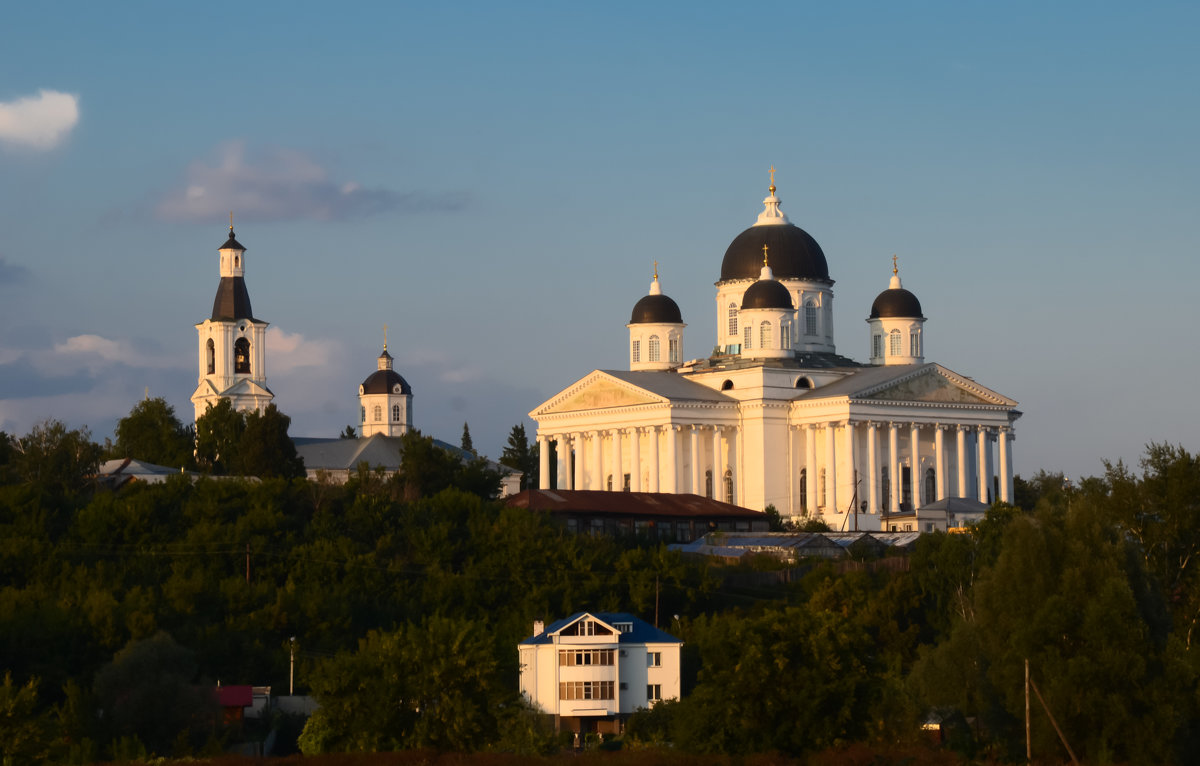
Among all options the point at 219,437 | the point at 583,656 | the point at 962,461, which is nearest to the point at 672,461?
the point at 962,461

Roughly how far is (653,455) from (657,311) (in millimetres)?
9599

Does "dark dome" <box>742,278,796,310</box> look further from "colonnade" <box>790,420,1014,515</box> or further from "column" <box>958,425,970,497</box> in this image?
"column" <box>958,425,970,497</box>

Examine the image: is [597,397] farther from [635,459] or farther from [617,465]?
[635,459]

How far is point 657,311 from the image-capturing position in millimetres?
101688

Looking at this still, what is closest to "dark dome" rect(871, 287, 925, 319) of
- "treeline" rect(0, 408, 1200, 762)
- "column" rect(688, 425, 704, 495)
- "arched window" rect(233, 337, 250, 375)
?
"column" rect(688, 425, 704, 495)

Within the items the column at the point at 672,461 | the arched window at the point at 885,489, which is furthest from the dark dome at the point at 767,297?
the arched window at the point at 885,489

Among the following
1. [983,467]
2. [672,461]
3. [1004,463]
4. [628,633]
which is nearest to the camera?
[628,633]

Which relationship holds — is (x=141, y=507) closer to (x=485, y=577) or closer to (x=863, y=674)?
(x=485, y=577)

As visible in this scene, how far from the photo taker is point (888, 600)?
68188 millimetres

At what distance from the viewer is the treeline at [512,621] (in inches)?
1817

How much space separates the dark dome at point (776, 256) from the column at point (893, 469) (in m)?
10.00

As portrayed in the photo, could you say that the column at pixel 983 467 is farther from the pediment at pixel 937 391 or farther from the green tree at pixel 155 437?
the green tree at pixel 155 437

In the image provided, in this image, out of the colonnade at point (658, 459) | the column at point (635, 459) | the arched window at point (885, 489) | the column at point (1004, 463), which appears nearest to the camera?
the colonnade at point (658, 459)

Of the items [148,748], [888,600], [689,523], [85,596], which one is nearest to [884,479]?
[689,523]
